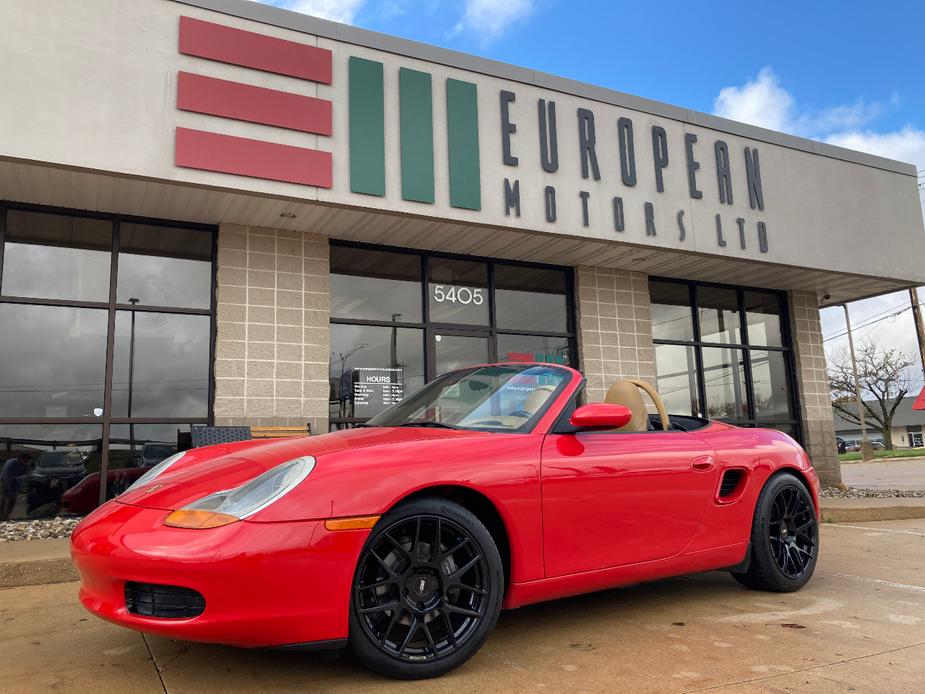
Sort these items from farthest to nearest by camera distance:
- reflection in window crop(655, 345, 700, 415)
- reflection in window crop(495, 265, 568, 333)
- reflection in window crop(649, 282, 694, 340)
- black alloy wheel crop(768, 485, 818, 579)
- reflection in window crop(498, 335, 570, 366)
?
reflection in window crop(649, 282, 694, 340), reflection in window crop(655, 345, 700, 415), reflection in window crop(495, 265, 568, 333), reflection in window crop(498, 335, 570, 366), black alloy wheel crop(768, 485, 818, 579)

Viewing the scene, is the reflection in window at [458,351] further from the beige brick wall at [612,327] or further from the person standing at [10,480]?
the person standing at [10,480]

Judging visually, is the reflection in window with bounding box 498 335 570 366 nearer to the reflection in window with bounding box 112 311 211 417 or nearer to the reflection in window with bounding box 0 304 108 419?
the reflection in window with bounding box 112 311 211 417

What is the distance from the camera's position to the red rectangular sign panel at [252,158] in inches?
250

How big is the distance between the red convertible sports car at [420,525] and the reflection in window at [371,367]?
477 centimetres

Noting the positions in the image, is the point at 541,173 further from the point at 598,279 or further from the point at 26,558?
the point at 26,558

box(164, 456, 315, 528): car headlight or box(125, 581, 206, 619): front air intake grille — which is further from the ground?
box(164, 456, 315, 528): car headlight

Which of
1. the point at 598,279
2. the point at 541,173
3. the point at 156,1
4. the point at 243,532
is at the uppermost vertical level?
the point at 156,1

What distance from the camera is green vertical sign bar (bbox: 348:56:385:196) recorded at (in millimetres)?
7082

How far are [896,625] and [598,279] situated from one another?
7.21 meters

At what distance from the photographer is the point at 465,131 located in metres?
7.71

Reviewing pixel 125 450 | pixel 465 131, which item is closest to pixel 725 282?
pixel 465 131

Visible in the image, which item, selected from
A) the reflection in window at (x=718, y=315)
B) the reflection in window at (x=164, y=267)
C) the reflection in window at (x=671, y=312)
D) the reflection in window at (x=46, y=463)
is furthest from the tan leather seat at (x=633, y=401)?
the reflection in window at (x=718, y=315)

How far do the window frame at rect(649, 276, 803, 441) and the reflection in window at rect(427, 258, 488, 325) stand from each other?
2.94 m

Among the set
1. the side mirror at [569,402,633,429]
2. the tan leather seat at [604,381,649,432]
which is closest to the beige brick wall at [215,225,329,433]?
the tan leather seat at [604,381,649,432]
